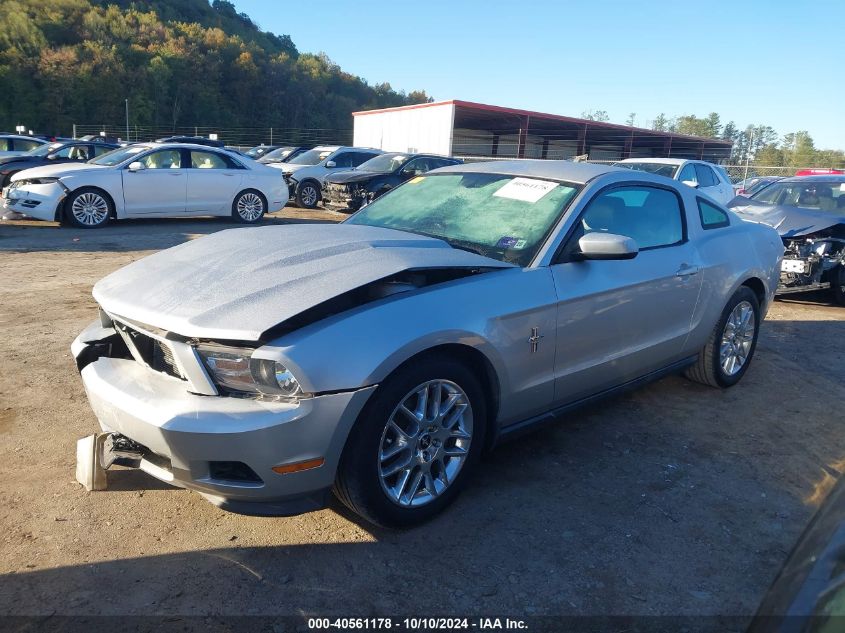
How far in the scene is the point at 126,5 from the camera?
7712 cm

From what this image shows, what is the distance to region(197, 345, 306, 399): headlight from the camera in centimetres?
233

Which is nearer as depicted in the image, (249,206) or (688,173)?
(688,173)

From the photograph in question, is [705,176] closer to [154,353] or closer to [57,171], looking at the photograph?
[57,171]

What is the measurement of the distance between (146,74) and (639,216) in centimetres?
6274

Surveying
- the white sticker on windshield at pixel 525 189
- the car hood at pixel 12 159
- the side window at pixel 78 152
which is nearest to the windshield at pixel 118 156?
the side window at pixel 78 152

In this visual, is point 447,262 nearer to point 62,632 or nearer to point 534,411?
point 534,411

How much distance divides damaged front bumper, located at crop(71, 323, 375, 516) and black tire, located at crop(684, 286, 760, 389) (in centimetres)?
307

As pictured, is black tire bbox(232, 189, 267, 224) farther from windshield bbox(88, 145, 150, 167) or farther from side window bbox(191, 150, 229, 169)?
windshield bbox(88, 145, 150, 167)

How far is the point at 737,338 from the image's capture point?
476 centimetres

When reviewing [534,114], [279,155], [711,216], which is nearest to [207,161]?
[279,155]

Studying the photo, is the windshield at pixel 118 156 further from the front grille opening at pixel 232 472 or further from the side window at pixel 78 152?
the front grille opening at pixel 232 472

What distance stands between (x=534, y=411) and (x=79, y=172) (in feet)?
34.1

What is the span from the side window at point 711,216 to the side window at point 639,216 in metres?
0.28

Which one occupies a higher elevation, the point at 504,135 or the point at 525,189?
the point at 504,135
